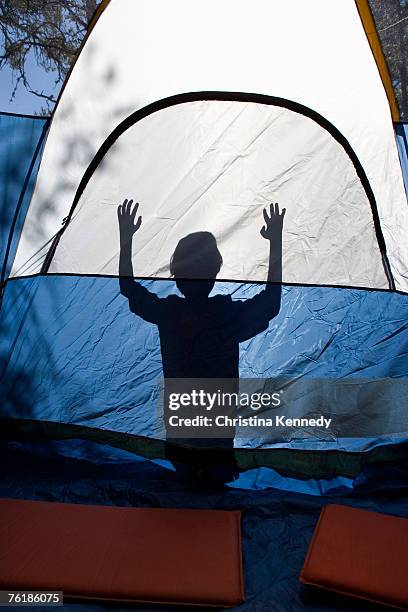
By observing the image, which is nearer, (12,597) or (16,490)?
(12,597)

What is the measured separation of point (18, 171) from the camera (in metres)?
1.99

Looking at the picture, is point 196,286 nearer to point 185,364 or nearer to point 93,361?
point 185,364

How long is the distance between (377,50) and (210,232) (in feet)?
2.73

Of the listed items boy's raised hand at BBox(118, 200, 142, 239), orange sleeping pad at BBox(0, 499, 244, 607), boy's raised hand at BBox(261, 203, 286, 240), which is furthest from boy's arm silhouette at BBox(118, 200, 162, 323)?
orange sleeping pad at BBox(0, 499, 244, 607)

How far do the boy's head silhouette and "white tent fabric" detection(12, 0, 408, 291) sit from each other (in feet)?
0.12

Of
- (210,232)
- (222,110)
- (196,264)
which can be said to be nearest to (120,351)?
(196,264)

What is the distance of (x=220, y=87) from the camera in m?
2.01

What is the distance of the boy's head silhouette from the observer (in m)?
2.01

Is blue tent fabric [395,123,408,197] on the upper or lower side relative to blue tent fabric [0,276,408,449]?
upper

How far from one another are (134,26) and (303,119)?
0.67 m

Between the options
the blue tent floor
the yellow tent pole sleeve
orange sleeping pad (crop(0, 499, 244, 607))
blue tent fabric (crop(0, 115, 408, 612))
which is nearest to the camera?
orange sleeping pad (crop(0, 499, 244, 607))

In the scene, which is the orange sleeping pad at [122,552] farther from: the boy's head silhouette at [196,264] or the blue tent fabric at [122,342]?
the boy's head silhouette at [196,264]

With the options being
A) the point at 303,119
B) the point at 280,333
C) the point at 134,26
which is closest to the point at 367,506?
the point at 280,333

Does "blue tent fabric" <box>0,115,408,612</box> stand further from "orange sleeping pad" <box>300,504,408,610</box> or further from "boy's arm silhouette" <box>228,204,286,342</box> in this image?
"orange sleeping pad" <box>300,504,408,610</box>
